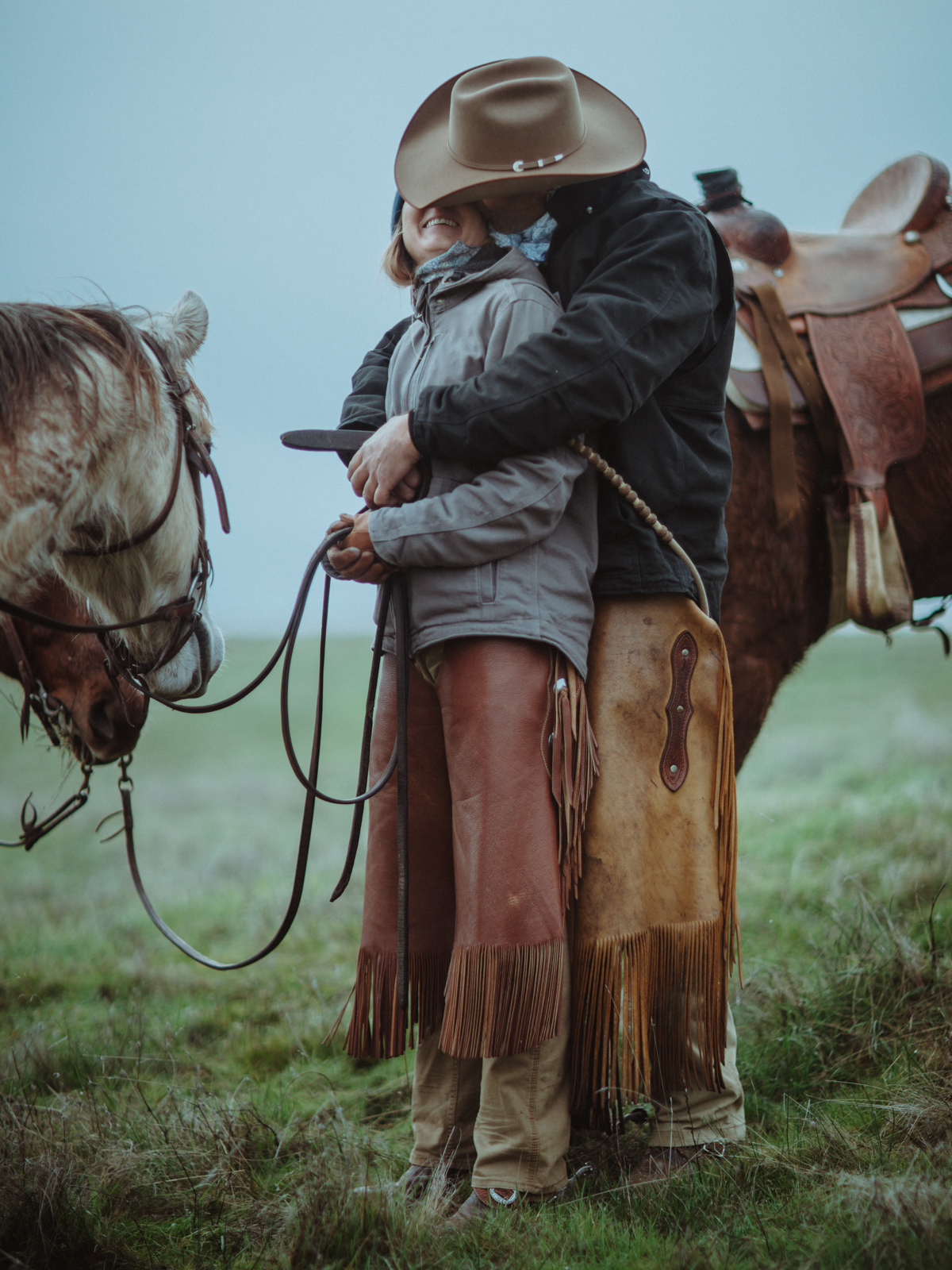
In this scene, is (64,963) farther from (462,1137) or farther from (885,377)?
(885,377)

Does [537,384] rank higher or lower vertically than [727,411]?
lower

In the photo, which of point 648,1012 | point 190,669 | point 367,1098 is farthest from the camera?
point 367,1098

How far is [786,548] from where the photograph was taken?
2631mm

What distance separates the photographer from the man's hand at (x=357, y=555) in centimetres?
181

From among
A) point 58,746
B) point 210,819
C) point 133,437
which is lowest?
point 210,819

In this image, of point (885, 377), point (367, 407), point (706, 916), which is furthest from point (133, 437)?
point (885, 377)

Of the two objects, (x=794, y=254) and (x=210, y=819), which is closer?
(x=794, y=254)

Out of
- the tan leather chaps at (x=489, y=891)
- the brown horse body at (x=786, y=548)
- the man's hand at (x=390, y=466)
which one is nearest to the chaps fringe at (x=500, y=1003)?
the tan leather chaps at (x=489, y=891)

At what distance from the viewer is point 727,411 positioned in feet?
8.57

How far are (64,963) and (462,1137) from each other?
275cm

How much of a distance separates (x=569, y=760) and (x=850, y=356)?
5.58 ft

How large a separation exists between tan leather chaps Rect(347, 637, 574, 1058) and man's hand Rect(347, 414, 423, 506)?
0.33 m

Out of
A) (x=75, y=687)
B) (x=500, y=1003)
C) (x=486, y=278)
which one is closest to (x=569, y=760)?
(x=500, y=1003)

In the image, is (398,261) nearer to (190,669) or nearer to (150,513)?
(150,513)
